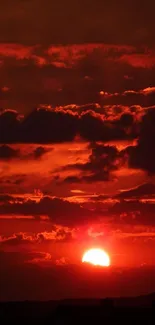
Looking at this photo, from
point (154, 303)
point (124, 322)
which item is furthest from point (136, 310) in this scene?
point (124, 322)

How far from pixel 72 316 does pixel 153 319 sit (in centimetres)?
1632

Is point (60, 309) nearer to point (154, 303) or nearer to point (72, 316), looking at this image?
point (72, 316)

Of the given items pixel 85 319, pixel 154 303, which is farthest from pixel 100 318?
pixel 154 303

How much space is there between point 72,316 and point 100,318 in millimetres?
5584

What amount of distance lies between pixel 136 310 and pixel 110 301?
12479 mm

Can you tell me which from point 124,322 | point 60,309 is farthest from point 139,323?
point 60,309

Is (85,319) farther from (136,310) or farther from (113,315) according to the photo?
(136,310)

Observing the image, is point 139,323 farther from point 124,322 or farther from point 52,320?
point 52,320

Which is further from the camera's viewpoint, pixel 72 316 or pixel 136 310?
pixel 136 310

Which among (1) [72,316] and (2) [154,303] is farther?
(2) [154,303]

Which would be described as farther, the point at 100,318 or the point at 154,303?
the point at 154,303

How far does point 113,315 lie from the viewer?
18325 centimetres

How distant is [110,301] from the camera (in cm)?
18912

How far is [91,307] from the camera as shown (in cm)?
18875
